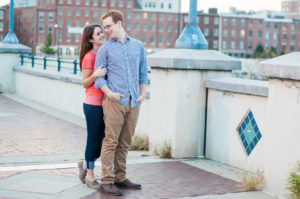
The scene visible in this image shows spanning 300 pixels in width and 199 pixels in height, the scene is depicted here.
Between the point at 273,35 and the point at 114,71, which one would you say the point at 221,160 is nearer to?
the point at 114,71

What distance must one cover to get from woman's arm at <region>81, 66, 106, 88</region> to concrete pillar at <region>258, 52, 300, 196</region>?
1.77 metres

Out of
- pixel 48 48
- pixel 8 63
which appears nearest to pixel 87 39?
pixel 8 63

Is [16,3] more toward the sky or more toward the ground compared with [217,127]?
more toward the sky

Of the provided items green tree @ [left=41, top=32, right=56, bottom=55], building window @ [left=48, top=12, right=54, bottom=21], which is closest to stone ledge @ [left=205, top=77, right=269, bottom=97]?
green tree @ [left=41, top=32, right=56, bottom=55]

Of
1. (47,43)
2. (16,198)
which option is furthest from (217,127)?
(47,43)

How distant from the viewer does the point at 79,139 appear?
983 cm

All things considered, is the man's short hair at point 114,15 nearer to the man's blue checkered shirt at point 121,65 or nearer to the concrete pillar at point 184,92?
the man's blue checkered shirt at point 121,65

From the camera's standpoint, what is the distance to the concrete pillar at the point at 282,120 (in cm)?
567

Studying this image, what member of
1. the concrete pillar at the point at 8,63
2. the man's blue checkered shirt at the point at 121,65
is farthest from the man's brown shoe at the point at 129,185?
the concrete pillar at the point at 8,63

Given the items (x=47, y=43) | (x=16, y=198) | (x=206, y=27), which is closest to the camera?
(x=16, y=198)

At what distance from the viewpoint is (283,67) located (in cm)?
572

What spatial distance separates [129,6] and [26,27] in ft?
91.2

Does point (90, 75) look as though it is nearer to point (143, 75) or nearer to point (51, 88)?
point (143, 75)

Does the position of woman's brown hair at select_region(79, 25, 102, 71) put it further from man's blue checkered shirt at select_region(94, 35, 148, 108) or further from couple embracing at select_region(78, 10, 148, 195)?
man's blue checkered shirt at select_region(94, 35, 148, 108)
